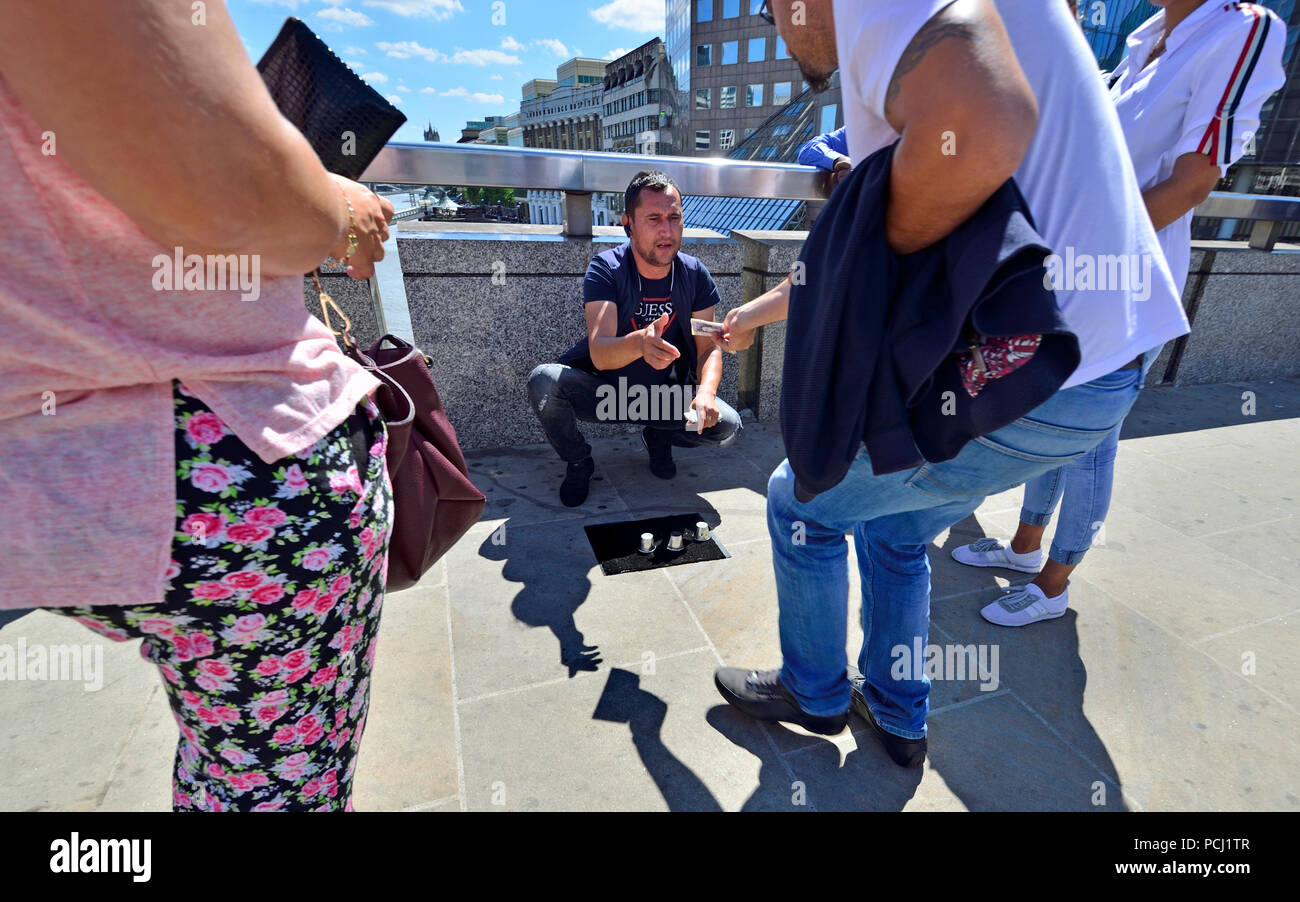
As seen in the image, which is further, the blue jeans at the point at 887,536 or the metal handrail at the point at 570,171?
the metal handrail at the point at 570,171

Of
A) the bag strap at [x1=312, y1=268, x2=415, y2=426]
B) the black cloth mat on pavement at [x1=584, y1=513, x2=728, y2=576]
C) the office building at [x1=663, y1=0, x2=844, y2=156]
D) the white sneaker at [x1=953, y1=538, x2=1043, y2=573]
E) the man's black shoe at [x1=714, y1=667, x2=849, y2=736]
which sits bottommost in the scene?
the man's black shoe at [x1=714, y1=667, x2=849, y2=736]

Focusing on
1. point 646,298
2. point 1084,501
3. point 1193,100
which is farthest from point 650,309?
point 1193,100

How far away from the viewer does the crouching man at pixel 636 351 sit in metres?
3.50

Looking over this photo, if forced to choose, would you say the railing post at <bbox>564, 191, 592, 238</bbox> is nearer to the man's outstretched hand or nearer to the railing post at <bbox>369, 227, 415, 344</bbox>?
the railing post at <bbox>369, 227, 415, 344</bbox>

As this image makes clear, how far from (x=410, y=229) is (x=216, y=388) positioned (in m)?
3.71

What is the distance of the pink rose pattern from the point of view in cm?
89

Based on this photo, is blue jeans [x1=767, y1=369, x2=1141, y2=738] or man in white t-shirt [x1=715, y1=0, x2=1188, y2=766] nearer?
man in white t-shirt [x1=715, y1=0, x2=1188, y2=766]

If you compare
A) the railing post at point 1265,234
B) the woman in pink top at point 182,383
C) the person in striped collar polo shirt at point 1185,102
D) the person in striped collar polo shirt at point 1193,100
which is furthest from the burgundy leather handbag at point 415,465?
the railing post at point 1265,234

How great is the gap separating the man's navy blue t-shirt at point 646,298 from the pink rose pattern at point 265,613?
2.58 metres

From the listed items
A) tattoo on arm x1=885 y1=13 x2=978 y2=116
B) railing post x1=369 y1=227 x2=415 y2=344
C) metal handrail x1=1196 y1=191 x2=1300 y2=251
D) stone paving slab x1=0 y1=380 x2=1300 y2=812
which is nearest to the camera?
tattoo on arm x1=885 y1=13 x2=978 y2=116

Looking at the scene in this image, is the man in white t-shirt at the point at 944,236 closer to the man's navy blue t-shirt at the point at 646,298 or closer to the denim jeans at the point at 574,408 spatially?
the denim jeans at the point at 574,408

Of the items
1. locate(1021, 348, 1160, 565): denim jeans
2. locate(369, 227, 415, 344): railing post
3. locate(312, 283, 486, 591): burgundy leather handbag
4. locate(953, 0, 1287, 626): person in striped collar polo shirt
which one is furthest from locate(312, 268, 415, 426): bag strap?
locate(369, 227, 415, 344): railing post

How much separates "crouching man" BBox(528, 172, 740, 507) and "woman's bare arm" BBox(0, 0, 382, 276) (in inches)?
101

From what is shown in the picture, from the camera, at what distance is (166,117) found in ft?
2.20
